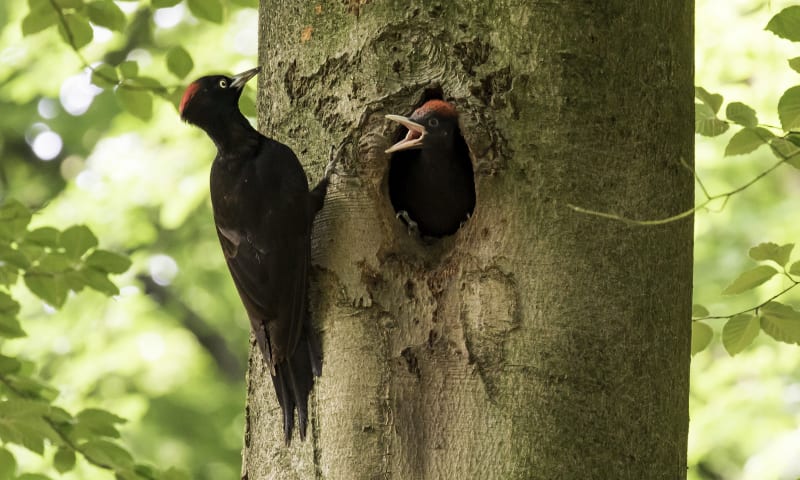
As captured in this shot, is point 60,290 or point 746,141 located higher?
point 60,290

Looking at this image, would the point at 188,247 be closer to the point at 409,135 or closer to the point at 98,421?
the point at 98,421

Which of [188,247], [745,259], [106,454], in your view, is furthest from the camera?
[188,247]

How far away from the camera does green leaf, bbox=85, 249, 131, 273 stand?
3250 millimetres

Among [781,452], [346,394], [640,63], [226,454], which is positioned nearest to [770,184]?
[781,452]

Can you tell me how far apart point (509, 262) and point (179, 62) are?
166 centimetres

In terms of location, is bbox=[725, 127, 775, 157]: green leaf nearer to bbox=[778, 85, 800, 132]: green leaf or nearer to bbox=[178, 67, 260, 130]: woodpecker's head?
bbox=[778, 85, 800, 132]: green leaf

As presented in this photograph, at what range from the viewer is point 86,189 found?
21.7 feet

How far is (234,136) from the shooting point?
308 cm

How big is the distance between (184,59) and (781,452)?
2.94 metres

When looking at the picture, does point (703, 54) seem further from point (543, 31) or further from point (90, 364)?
point (90, 364)

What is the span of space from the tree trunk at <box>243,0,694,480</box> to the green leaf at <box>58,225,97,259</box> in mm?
Result: 1070

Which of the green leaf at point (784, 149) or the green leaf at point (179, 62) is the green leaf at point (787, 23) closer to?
the green leaf at point (784, 149)

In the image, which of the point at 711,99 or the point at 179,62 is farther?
the point at 179,62

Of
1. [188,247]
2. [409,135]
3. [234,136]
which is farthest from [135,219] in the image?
[409,135]
